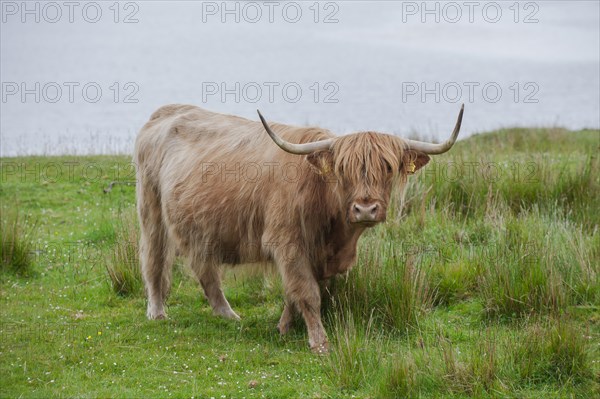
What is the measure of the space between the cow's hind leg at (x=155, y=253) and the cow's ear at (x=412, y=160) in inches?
87.1

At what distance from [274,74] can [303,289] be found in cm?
5638

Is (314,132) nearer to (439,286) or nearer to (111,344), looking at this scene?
(439,286)

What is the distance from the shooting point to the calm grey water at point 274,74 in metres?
20.6

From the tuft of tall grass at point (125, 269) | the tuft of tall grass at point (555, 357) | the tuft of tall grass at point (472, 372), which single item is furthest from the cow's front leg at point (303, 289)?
the tuft of tall grass at point (125, 269)

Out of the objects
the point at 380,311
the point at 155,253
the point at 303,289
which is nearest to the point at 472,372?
the point at 380,311

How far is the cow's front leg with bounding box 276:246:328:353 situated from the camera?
16.6ft

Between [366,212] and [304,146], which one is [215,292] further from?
[366,212]

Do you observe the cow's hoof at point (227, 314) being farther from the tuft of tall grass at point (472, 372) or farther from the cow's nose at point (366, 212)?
the tuft of tall grass at point (472, 372)

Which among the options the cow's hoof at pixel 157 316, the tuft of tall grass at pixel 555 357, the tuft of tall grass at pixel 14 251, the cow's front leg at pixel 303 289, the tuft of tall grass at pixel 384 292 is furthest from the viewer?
the tuft of tall grass at pixel 14 251

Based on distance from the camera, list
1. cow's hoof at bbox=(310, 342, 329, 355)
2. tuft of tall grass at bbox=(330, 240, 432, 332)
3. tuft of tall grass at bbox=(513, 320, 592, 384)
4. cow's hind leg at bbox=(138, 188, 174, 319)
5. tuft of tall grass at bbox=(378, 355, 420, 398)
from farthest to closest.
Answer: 1. cow's hind leg at bbox=(138, 188, 174, 319)
2. tuft of tall grass at bbox=(330, 240, 432, 332)
3. cow's hoof at bbox=(310, 342, 329, 355)
4. tuft of tall grass at bbox=(513, 320, 592, 384)
5. tuft of tall grass at bbox=(378, 355, 420, 398)

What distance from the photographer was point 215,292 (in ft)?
20.2

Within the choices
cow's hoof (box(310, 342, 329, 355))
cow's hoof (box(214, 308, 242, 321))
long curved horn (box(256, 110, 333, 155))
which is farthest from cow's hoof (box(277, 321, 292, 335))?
long curved horn (box(256, 110, 333, 155))

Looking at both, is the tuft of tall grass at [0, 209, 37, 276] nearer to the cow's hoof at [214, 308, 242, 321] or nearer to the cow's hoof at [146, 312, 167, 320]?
the cow's hoof at [146, 312, 167, 320]

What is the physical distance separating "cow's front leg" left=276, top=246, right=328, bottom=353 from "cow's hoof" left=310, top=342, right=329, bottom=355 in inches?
2.7
